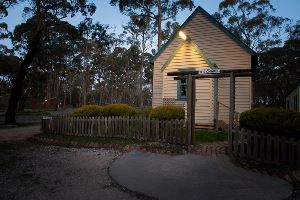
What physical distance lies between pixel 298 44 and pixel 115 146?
41.5 m

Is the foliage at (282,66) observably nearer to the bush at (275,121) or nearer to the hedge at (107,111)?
the hedge at (107,111)

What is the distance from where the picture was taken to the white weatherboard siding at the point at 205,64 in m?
16.5

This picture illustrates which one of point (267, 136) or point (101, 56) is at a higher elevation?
point (101, 56)

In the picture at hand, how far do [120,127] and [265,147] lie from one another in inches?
262

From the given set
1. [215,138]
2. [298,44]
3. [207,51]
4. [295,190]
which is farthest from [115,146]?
[298,44]

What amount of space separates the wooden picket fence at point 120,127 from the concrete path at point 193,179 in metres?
2.19

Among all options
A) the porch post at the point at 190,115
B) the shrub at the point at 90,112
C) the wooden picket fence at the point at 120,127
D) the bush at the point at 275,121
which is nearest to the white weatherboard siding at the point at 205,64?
the shrub at the point at 90,112

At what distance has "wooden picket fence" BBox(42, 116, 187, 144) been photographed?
38.1 ft

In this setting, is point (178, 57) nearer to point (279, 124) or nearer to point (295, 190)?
point (279, 124)

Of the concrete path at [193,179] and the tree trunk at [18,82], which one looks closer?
the concrete path at [193,179]

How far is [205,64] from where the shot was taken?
16438mm

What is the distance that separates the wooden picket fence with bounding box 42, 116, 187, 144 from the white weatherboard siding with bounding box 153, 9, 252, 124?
4.79m

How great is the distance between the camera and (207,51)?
18.9m

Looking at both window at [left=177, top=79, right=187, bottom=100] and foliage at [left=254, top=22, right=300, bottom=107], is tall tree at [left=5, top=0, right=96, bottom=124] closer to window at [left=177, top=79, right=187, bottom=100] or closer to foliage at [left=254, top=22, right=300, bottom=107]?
window at [left=177, top=79, right=187, bottom=100]
